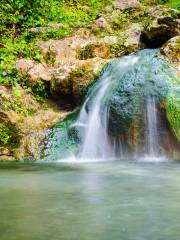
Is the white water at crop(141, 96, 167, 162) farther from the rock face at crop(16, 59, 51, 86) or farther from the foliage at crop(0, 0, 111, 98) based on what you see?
the rock face at crop(16, 59, 51, 86)

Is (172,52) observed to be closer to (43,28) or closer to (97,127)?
(97,127)

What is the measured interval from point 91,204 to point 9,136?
468 centimetres

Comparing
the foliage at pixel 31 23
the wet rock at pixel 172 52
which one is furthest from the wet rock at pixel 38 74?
the wet rock at pixel 172 52

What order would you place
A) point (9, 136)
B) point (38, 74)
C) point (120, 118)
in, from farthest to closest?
point (38, 74) < point (9, 136) < point (120, 118)

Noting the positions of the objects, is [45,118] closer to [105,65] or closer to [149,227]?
[105,65]

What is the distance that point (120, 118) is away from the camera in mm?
8203

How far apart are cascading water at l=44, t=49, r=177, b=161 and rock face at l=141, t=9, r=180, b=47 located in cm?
115

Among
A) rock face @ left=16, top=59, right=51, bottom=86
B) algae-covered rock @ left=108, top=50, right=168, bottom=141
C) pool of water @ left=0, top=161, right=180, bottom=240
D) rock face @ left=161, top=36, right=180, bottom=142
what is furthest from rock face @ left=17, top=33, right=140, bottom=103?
pool of water @ left=0, top=161, right=180, bottom=240

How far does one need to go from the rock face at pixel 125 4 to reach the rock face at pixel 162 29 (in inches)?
132

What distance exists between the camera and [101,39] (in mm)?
11008

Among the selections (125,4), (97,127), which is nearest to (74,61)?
(97,127)

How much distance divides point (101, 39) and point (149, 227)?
8.03 metres

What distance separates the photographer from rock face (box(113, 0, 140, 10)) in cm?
1366

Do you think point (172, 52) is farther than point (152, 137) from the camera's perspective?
Yes
